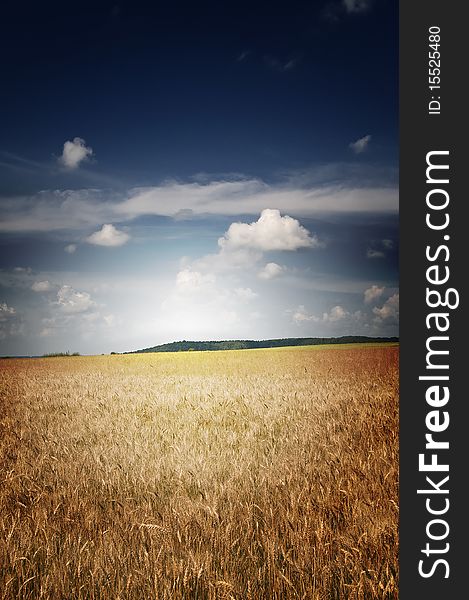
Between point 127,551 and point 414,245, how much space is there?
318cm

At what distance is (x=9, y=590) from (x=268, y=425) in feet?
16.7

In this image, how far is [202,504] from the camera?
4.08 metres

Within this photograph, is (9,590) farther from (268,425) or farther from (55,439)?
(268,425)

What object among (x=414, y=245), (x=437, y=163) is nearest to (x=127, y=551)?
(x=414, y=245)

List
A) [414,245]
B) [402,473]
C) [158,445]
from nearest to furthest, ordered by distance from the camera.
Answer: [402,473] < [414,245] < [158,445]

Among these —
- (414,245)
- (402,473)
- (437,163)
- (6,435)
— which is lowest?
(6,435)

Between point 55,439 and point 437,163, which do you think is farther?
point 55,439

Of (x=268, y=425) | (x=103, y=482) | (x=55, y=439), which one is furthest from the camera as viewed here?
(x=268, y=425)

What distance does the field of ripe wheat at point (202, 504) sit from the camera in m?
2.88

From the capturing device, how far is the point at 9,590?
2.84 meters

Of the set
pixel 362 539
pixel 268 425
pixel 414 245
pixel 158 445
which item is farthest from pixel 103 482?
pixel 414 245

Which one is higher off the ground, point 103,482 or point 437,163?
point 437,163

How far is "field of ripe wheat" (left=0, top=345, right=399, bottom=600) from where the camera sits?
288cm

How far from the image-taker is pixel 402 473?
117 inches
